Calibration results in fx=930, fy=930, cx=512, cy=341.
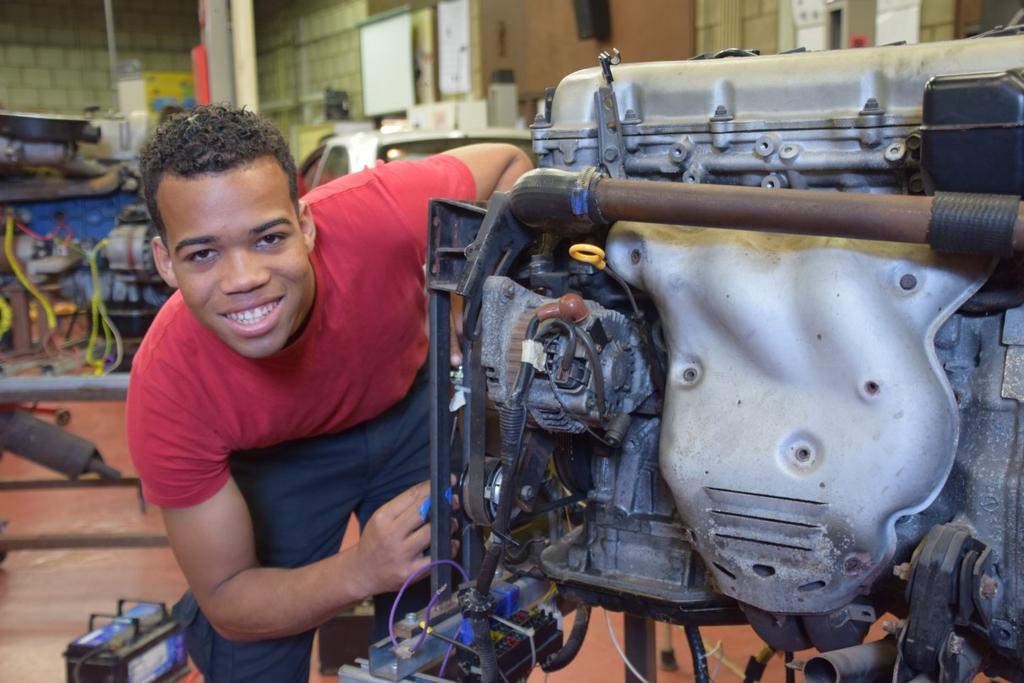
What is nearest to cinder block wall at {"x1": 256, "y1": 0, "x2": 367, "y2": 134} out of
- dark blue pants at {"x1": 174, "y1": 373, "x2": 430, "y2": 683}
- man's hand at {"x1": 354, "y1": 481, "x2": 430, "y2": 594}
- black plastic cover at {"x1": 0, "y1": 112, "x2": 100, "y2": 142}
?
black plastic cover at {"x1": 0, "y1": 112, "x2": 100, "y2": 142}

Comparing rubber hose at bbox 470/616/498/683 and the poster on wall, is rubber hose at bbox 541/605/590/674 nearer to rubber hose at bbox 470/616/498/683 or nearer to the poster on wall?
rubber hose at bbox 470/616/498/683

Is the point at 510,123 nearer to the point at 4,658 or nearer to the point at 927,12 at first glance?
the point at 927,12

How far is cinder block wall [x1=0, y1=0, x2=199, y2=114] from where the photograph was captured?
1247cm

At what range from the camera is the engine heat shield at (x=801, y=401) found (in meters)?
1.11

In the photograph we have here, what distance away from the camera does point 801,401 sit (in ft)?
3.84

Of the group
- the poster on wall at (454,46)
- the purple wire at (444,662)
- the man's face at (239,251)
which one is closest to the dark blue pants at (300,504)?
the man's face at (239,251)

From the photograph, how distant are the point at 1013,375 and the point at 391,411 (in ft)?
4.34

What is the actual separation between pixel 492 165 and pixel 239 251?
30.9 inches

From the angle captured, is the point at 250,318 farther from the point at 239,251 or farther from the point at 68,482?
the point at 68,482

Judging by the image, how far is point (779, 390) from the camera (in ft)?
3.89

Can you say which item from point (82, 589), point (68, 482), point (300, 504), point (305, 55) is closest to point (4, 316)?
point (68, 482)

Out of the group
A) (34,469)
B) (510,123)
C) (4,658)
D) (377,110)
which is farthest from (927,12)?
(377,110)

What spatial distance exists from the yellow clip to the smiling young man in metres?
0.47

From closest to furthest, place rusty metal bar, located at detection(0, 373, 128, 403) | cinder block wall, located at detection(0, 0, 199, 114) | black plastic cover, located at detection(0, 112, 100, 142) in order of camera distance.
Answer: rusty metal bar, located at detection(0, 373, 128, 403) < black plastic cover, located at detection(0, 112, 100, 142) < cinder block wall, located at detection(0, 0, 199, 114)
